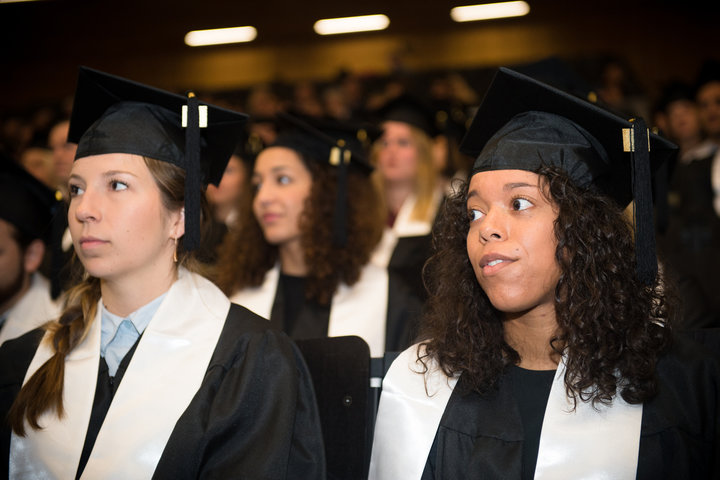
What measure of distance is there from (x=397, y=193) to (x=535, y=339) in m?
3.31

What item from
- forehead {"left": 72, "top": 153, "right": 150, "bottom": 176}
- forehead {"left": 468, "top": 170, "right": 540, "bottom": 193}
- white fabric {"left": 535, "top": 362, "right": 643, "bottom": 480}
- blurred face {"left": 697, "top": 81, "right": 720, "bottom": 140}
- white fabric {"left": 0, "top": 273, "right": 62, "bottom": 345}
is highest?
blurred face {"left": 697, "top": 81, "right": 720, "bottom": 140}

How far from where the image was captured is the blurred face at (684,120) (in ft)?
21.0

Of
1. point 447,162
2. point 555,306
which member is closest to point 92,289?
point 555,306

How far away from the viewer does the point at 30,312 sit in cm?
350

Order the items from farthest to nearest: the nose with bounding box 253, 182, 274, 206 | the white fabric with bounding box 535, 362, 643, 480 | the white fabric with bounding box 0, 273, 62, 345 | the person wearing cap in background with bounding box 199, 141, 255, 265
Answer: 1. the person wearing cap in background with bounding box 199, 141, 255, 265
2. the nose with bounding box 253, 182, 274, 206
3. the white fabric with bounding box 0, 273, 62, 345
4. the white fabric with bounding box 535, 362, 643, 480

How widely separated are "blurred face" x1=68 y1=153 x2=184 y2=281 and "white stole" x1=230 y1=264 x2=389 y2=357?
4.29 ft

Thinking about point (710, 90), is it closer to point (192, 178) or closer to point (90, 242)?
point (192, 178)

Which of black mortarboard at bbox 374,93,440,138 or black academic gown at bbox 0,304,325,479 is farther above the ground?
black mortarboard at bbox 374,93,440,138

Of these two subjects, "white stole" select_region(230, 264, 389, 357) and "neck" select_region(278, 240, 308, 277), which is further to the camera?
"neck" select_region(278, 240, 308, 277)

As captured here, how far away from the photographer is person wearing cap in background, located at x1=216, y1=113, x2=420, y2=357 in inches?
142

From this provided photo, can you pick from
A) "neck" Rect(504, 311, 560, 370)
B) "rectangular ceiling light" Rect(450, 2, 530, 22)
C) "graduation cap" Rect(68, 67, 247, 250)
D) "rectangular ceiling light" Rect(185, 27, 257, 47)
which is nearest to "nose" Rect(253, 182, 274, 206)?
"graduation cap" Rect(68, 67, 247, 250)

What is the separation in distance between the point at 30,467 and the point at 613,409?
70.7 inches

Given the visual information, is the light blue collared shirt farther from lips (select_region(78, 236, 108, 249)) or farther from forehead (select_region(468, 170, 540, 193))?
forehead (select_region(468, 170, 540, 193))

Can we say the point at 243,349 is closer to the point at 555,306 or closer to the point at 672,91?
the point at 555,306
